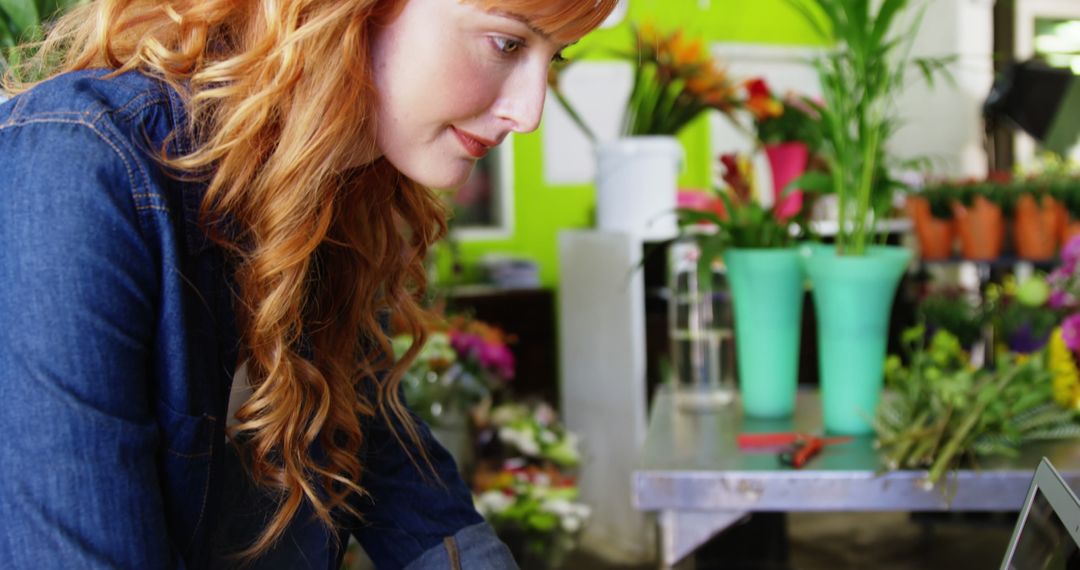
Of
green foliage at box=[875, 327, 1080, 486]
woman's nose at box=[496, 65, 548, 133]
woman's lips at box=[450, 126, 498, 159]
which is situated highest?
woman's nose at box=[496, 65, 548, 133]

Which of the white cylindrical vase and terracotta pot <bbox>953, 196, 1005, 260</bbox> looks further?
terracotta pot <bbox>953, 196, 1005, 260</bbox>

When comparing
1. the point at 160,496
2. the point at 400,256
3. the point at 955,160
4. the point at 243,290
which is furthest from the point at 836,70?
the point at 955,160

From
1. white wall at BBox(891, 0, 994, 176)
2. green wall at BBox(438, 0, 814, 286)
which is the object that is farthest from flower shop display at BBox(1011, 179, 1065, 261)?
green wall at BBox(438, 0, 814, 286)

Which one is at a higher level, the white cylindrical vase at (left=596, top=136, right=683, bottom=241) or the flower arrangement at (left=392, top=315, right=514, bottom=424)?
the white cylindrical vase at (left=596, top=136, right=683, bottom=241)

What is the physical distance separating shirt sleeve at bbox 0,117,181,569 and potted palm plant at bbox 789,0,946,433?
50.9 inches

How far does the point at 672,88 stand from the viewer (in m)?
2.96

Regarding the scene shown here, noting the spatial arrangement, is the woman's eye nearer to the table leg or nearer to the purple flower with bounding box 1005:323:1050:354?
the table leg

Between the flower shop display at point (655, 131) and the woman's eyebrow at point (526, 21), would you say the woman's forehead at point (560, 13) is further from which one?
the flower shop display at point (655, 131)

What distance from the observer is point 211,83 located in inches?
33.0

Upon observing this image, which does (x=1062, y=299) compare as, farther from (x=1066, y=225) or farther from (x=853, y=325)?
(x=1066, y=225)

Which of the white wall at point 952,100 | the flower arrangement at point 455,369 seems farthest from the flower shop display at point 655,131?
the white wall at point 952,100

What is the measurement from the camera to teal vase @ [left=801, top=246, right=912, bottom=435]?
175cm

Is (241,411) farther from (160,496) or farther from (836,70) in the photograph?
(836,70)

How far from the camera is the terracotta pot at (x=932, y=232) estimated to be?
399 cm
